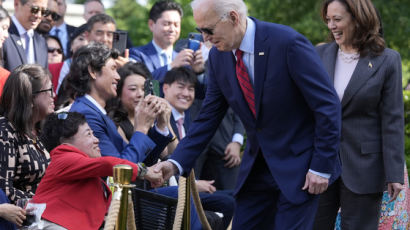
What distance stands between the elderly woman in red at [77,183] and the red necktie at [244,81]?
0.78 m

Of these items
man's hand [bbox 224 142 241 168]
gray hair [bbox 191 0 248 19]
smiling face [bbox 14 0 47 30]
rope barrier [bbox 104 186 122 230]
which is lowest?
man's hand [bbox 224 142 241 168]

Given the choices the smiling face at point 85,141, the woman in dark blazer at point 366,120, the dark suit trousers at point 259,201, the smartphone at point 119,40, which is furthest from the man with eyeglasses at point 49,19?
the dark suit trousers at point 259,201

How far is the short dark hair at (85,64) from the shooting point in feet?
19.5

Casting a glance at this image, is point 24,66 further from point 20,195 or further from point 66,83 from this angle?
point 20,195

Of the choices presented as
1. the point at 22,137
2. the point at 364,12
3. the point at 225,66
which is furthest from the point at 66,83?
the point at 364,12

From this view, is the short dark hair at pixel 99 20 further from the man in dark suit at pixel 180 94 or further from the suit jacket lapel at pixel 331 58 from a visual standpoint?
the suit jacket lapel at pixel 331 58

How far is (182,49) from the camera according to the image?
305 inches

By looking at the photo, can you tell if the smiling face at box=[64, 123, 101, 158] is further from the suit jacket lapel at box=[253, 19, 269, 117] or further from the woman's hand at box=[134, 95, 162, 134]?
the suit jacket lapel at box=[253, 19, 269, 117]

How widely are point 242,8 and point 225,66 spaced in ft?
1.26

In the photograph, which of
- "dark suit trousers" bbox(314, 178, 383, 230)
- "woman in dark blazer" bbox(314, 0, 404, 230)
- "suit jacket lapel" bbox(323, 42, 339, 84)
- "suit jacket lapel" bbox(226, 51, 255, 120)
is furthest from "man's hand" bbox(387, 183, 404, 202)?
"suit jacket lapel" bbox(226, 51, 255, 120)

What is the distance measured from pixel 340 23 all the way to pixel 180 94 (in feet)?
7.29

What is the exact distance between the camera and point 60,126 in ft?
17.2

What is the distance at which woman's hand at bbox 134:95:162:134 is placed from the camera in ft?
18.0

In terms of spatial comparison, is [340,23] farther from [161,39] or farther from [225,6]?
[161,39]
